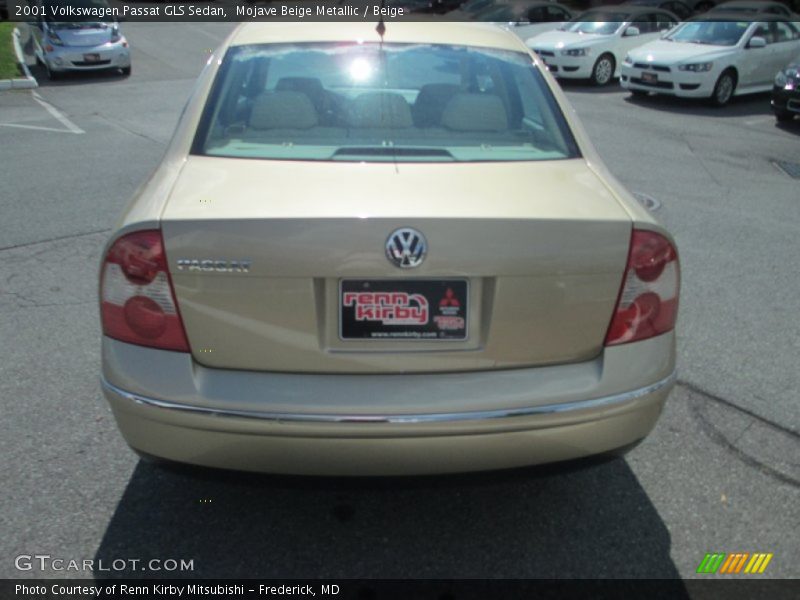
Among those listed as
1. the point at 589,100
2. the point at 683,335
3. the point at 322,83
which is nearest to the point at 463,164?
the point at 322,83

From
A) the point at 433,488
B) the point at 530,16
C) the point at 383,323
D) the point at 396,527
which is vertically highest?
the point at 383,323

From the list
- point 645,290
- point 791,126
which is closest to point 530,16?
point 791,126

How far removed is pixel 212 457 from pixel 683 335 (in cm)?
325

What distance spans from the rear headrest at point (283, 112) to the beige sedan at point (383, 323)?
0.61m

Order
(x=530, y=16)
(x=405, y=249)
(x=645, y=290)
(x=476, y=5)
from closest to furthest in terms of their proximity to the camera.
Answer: (x=405, y=249) < (x=645, y=290) < (x=530, y=16) < (x=476, y=5)

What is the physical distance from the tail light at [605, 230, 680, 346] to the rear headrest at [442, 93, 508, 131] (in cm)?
101

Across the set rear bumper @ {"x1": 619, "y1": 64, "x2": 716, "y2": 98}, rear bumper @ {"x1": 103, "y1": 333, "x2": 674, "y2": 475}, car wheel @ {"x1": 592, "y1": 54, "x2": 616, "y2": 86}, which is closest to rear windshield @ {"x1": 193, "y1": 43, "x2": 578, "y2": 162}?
rear bumper @ {"x1": 103, "y1": 333, "x2": 674, "y2": 475}

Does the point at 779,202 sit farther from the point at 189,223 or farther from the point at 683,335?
the point at 189,223

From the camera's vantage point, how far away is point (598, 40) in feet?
59.7

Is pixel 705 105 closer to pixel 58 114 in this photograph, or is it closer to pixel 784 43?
pixel 784 43

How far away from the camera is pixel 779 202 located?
8.68 m

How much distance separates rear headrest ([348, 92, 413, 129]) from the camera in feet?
11.4

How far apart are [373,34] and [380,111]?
692 mm

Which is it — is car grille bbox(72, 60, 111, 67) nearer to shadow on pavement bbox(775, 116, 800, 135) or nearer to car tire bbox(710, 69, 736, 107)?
car tire bbox(710, 69, 736, 107)
